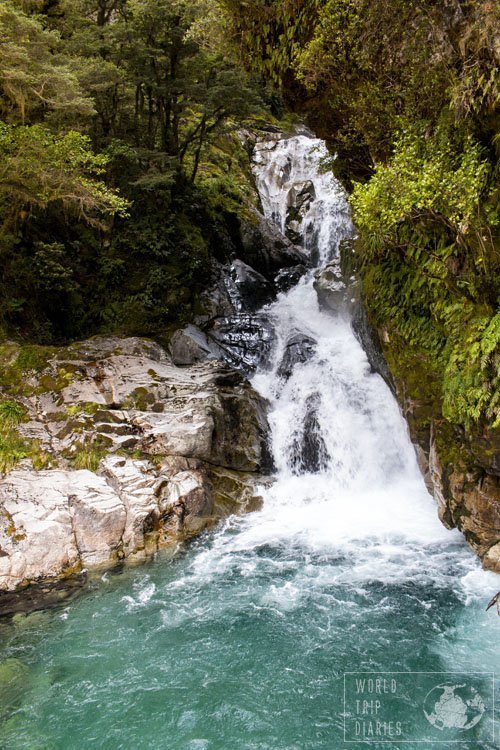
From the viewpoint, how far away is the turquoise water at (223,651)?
573 centimetres

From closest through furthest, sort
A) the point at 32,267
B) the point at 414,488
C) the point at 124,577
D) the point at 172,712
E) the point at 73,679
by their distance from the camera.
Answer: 1. the point at 172,712
2. the point at 73,679
3. the point at 124,577
4. the point at 414,488
5. the point at 32,267

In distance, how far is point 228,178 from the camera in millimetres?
20984

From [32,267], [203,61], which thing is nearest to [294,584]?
[32,267]

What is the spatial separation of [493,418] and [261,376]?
27.9 ft

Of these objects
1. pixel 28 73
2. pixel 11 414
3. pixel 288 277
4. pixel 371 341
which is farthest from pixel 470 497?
pixel 28 73

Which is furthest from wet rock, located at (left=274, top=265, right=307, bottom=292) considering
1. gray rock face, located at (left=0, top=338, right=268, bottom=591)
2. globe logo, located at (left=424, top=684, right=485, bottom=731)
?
globe logo, located at (left=424, top=684, right=485, bottom=731)

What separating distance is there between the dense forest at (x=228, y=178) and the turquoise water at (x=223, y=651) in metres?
3.16

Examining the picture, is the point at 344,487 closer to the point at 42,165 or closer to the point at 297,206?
the point at 42,165

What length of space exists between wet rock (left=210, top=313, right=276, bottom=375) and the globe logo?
1012cm

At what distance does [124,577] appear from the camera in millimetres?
8828

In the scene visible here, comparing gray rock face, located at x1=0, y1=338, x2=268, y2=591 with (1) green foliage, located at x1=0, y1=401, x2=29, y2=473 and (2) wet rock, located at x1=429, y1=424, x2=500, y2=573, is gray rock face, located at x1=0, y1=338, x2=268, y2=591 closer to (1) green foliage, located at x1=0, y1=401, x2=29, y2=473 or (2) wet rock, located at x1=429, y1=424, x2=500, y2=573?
(1) green foliage, located at x1=0, y1=401, x2=29, y2=473

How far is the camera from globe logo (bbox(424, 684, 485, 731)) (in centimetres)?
566

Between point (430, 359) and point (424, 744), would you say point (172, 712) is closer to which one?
point (424, 744)

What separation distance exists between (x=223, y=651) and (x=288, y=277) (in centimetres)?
1456
